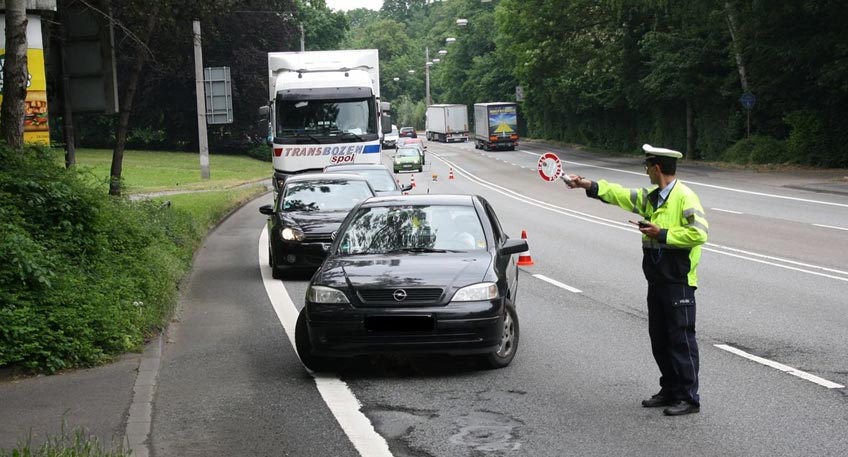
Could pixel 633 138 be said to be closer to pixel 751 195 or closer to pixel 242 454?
pixel 751 195

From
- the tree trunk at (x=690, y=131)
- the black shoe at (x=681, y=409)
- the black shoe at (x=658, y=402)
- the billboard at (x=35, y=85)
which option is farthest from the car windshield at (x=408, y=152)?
the black shoe at (x=681, y=409)

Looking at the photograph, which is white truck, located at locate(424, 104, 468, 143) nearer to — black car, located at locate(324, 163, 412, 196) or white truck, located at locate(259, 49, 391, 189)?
white truck, located at locate(259, 49, 391, 189)

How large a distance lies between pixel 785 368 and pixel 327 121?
18.6 metres

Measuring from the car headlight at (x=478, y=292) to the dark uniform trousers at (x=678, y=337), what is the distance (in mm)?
1700

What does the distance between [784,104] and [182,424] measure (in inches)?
1626

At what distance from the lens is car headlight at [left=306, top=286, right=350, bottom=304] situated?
29.4 ft

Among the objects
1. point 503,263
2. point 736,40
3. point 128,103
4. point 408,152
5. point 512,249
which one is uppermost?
point 736,40

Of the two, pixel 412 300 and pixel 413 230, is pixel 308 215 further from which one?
pixel 412 300

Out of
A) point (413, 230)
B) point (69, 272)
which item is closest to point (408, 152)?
point (69, 272)

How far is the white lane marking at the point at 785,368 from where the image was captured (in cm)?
838

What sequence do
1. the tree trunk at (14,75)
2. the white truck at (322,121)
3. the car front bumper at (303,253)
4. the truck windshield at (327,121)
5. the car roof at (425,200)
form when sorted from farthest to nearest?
the truck windshield at (327,121)
the white truck at (322,121)
the car front bumper at (303,253)
the tree trunk at (14,75)
the car roof at (425,200)

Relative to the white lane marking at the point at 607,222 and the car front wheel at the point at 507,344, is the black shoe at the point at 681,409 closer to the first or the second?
the car front wheel at the point at 507,344

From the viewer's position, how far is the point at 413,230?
10.2 m

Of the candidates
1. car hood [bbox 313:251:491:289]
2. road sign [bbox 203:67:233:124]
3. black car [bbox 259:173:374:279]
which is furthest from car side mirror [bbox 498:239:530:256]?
road sign [bbox 203:67:233:124]
